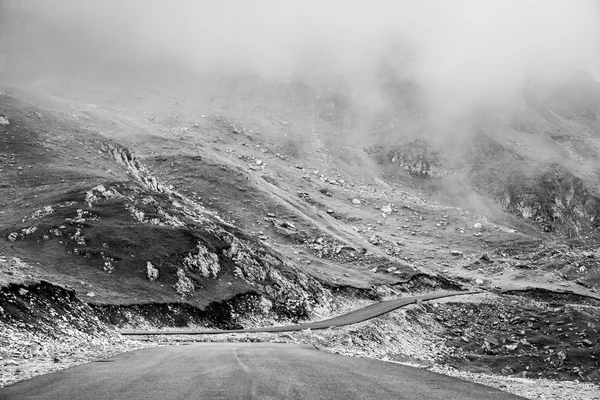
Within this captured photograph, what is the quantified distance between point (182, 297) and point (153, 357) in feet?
107

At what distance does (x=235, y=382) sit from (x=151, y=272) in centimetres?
4453

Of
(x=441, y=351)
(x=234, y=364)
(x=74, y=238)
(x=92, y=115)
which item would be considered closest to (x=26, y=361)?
(x=234, y=364)

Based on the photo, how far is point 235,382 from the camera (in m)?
18.1

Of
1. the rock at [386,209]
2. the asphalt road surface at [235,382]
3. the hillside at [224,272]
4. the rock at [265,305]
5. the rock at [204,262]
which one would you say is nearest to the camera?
the asphalt road surface at [235,382]

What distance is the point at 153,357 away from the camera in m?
25.4

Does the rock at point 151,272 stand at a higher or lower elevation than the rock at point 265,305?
higher

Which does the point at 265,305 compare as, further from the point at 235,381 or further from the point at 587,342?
the point at 587,342

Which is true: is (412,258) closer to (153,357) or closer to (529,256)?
(529,256)

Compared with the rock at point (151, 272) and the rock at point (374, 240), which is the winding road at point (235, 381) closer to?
the rock at point (151, 272)

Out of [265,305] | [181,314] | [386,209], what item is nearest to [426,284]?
[265,305]

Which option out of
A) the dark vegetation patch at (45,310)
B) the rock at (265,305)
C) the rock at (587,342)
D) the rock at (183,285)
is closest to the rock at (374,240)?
Answer: the rock at (587,342)

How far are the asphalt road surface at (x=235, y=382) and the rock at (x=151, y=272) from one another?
1351 inches

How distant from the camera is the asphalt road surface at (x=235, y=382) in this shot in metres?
16.1

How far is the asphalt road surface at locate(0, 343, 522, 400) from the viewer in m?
16.1
